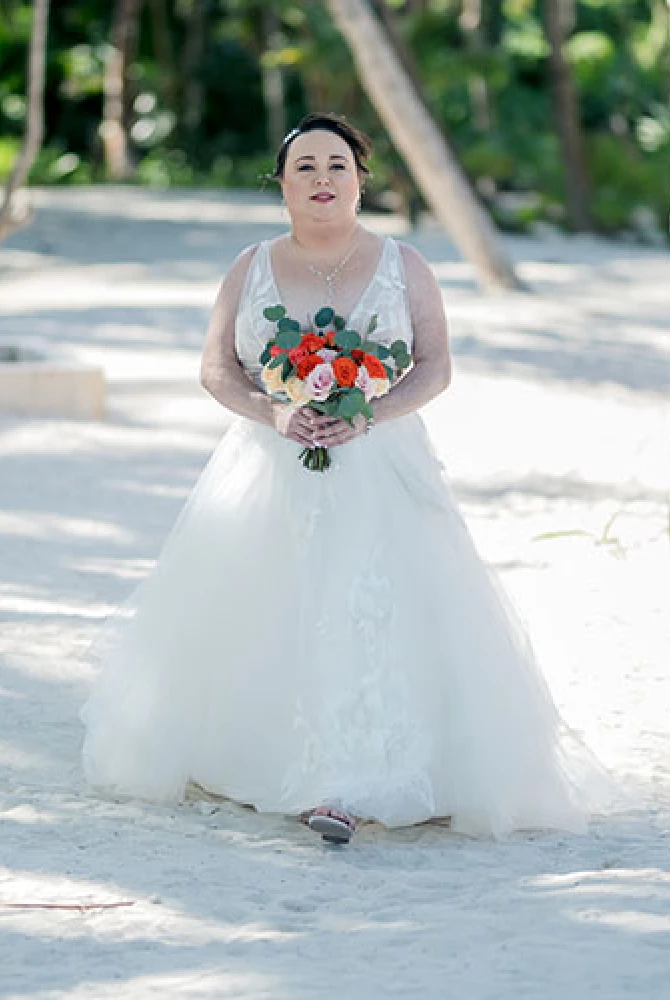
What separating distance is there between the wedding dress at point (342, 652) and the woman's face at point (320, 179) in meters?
0.16

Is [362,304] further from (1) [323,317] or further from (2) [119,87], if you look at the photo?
(2) [119,87]

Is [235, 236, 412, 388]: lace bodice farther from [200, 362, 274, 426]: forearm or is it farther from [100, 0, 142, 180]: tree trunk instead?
[100, 0, 142, 180]: tree trunk

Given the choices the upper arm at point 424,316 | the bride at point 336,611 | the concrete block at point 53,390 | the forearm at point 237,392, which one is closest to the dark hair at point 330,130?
the bride at point 336,611

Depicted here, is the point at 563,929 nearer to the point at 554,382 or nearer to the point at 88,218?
the point at 554,382

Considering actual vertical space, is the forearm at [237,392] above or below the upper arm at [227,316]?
below

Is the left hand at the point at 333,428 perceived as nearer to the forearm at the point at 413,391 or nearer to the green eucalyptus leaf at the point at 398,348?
the forearm at the point at 413,391

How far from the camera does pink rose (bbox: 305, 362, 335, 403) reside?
4457 millimetres

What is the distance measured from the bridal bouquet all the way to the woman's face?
26cm

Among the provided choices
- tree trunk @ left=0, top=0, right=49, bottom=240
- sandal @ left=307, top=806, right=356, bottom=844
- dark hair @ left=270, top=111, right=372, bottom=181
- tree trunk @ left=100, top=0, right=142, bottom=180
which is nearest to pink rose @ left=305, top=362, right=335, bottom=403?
dark hair @ left=270, top=111, right=372, bottom=181

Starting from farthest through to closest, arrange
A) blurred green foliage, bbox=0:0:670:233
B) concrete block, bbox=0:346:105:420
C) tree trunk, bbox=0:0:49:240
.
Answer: blurred green foliage, bbox=0:0:670:233
tree trunk, bbox=0:0:49:240
concrete block, bbox=0:346:105:420

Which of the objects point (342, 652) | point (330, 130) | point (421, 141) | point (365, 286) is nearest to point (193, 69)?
point (421, 141)

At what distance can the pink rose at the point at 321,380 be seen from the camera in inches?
175

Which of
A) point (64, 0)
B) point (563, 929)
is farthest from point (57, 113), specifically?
point (563, 929)

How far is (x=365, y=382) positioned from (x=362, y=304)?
0.28 m
